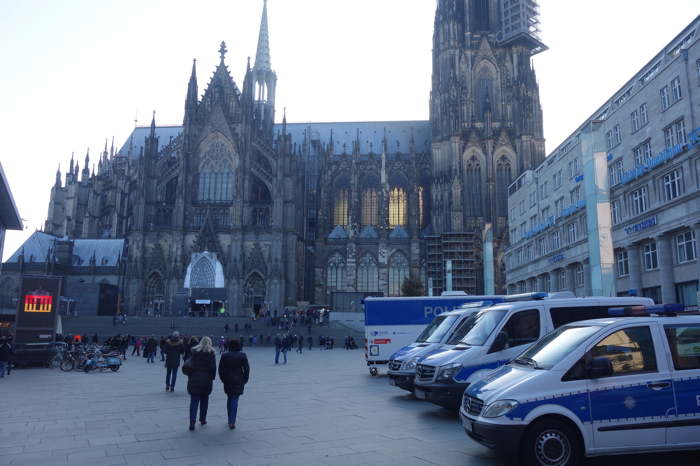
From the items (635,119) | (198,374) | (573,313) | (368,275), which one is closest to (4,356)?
(198,374)

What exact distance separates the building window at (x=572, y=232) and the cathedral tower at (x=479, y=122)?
17296mm

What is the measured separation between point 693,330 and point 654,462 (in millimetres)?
1713

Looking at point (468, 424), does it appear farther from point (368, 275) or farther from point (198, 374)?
point (368, 275)

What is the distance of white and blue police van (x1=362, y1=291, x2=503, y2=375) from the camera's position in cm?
2098

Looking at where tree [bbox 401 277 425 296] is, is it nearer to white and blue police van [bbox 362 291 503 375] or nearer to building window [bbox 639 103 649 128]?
building window [bbox 639 103 649 128]

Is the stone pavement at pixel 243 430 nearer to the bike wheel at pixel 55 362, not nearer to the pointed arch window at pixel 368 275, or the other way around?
the bike wheel at pixel 55 362

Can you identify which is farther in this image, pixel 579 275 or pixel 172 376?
pixel 579 275

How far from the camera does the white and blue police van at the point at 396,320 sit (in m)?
21.0

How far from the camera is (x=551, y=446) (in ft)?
21.6

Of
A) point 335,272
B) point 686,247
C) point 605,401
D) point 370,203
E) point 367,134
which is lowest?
point 605,401

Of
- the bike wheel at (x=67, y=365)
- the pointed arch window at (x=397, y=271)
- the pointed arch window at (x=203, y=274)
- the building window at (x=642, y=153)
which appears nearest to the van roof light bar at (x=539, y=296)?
the bike wheel at (x=67, y=365)

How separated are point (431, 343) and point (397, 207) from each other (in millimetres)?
54178

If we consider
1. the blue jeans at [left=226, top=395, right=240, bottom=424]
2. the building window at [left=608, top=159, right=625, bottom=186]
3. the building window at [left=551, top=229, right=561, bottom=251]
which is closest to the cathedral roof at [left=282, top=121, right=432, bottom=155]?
the building window at [left=551, top=229, right=561, bottom=251]

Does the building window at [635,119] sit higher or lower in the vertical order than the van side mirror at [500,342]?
higher
